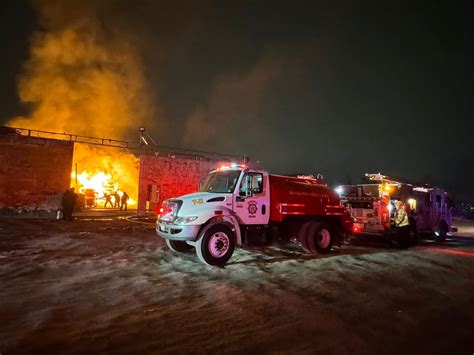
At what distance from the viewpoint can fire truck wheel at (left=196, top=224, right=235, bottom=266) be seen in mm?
8086

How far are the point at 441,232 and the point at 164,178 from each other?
17.3 m

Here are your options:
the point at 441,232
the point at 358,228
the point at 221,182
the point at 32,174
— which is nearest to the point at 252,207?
the point at 221,182

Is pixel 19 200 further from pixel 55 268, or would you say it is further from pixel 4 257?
pixel 55 268

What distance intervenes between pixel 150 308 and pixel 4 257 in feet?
18.5

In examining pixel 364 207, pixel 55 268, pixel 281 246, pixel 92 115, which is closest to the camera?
pixel 55 268

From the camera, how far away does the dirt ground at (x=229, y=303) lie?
3.95m

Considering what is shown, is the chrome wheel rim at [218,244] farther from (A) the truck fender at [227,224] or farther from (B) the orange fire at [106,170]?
(B) the orange fire at [106,170]

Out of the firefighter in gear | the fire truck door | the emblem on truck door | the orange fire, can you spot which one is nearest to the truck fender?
the fire truck door

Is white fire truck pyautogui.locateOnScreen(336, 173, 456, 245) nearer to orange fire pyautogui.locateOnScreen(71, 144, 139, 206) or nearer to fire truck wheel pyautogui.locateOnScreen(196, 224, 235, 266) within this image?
fire truck wheel pyautogui.locateOnScreen(196, 224, 235, 266)

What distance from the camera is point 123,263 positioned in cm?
807

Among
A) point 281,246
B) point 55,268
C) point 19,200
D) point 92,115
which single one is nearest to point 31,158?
point 19,200

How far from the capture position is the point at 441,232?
16125mm

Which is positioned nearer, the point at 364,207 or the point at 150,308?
the point at 150,308

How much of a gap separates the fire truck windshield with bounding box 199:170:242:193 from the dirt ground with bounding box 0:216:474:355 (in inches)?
81.9
